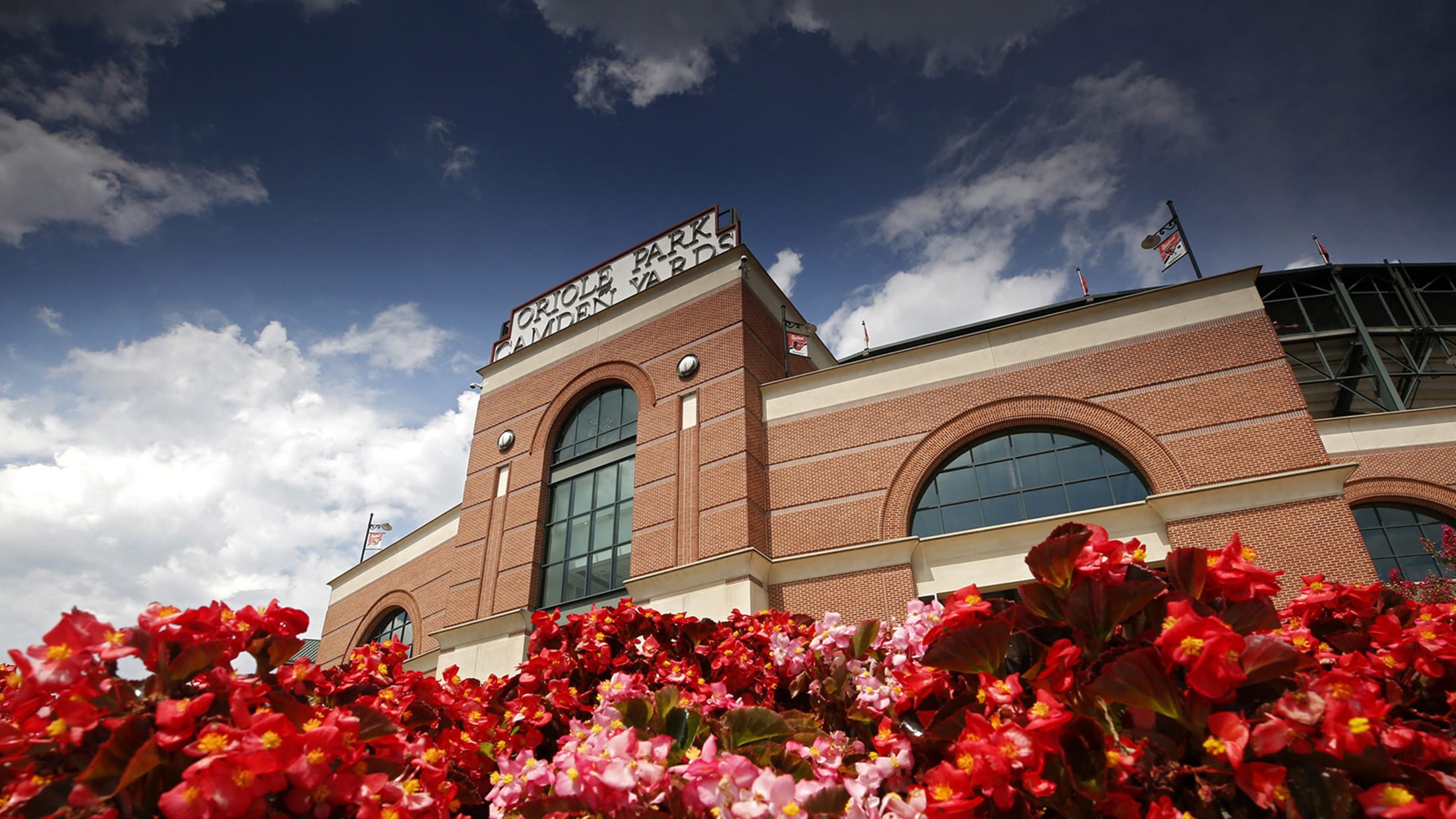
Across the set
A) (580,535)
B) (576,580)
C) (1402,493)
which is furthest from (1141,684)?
(1402,493)

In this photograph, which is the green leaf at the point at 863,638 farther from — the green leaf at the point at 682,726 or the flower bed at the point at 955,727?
the green leaf at the point at 682,726

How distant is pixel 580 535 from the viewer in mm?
15547

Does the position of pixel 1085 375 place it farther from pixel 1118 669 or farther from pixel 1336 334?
pixel 1336 334

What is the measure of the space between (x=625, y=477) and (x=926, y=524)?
6632 mm

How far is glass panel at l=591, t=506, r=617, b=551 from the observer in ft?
49.1

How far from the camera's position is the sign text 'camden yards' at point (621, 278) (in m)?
16.8

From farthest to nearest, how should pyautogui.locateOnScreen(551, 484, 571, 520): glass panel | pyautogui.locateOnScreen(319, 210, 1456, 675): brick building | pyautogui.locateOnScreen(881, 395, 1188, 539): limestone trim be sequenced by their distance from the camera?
pyautogui.locateOnScreen(551, 484, 571, 520): glass panel, pyautogui.locateOnScreen(881, 395, 1188, 539): limestone trim, pyautogui.locateOnScreen(319, 210, 1456, 675): brick building

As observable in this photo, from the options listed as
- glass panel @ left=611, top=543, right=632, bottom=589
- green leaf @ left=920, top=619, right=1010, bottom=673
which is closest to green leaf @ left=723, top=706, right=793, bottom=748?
green leaf @ left=920, top=619, right=1010, bottom=673

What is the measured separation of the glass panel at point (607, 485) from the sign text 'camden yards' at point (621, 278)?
4.42 metres

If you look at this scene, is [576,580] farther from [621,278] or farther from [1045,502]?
[1045,502]

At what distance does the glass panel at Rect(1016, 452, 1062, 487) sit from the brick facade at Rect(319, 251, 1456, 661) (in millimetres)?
616

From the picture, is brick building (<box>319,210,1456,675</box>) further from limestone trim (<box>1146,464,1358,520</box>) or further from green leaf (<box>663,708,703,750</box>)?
green leaf (<box>663,708,703,750</box>)

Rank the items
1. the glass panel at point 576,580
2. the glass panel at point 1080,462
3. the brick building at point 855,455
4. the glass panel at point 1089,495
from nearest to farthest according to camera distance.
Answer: the brick building at point 855,455, the glass panel at point 1089,495, the glass panel at point 1080,462, the glass panel at point 576,580

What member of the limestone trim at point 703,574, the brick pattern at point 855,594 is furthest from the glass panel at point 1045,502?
the limestone trim at point 703,574
